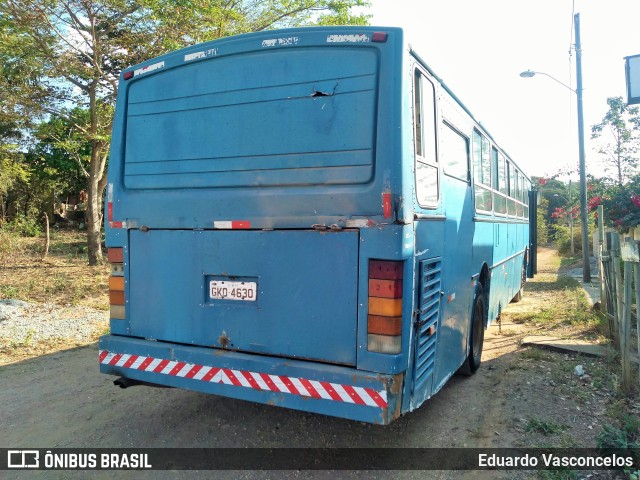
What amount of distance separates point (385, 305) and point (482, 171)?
3.60 meters

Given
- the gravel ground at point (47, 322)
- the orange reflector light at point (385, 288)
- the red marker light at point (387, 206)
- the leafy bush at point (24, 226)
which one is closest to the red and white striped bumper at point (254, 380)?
the orange reflector light at point (385, 288)

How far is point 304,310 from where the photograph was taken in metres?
3.52

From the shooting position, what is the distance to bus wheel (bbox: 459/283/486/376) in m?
5.82

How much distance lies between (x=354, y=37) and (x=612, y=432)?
11.8 feet

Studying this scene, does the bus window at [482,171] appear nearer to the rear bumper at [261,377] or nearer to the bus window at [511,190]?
the bus window at [511,190]

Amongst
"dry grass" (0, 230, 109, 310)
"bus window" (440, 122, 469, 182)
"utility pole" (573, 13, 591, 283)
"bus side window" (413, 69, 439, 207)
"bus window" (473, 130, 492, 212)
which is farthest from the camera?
"utility pole" (573, 13, 591, 283)

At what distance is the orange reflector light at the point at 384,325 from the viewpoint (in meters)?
3.26

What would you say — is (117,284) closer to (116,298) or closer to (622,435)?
(116,298)

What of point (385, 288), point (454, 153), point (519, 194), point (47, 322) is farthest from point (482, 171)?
point (47, 322)

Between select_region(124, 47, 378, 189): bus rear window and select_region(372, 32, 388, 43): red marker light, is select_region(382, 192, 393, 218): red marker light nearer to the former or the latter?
select_region(124, 47, 378, 189): bus rear window

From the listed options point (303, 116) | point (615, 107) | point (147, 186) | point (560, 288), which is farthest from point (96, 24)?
point (615, 107)

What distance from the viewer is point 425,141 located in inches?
151

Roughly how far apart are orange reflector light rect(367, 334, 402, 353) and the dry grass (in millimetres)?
7683

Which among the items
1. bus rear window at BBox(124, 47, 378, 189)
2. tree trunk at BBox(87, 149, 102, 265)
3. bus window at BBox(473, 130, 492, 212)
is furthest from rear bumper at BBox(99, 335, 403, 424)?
tree trunk at BBox(87, 149, 102, 265)
